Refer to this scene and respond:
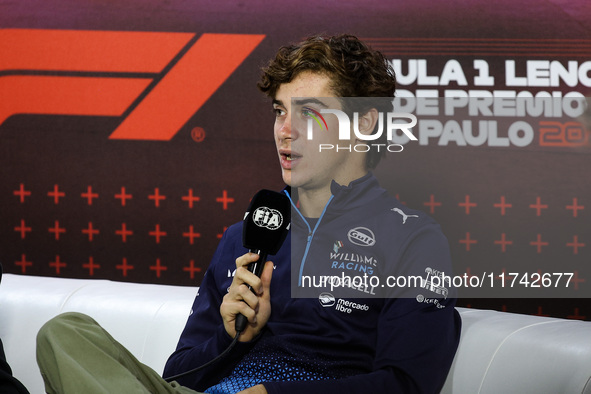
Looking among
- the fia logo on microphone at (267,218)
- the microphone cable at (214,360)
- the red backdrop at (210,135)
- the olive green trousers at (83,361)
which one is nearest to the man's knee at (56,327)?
the olive green trousers at (83,361)

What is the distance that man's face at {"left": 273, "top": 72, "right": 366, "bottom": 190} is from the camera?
175cm

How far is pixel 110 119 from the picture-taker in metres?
2.57

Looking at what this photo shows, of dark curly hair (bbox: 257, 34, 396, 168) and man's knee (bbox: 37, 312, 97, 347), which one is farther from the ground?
dark curly hair (bbox: 257, 34, 396, 168)

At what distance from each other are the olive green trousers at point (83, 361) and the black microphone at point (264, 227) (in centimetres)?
25

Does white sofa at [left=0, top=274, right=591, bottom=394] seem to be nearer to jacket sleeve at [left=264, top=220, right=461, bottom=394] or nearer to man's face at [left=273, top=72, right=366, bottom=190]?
jacket sleeve at [left=264, top=220, right=461, bottom=394]

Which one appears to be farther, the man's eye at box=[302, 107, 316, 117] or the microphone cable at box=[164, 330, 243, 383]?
the man's eye at box=[302, 107, 316, 117]

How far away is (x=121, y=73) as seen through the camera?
256 cm

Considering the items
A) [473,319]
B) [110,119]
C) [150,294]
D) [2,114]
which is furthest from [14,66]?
A: [473,319]

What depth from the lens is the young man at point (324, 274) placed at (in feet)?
4.90

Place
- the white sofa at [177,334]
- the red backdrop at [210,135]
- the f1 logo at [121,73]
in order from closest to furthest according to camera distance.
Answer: the white sofa at [177,334] → the red backdrop at [210,135] → the f1 logo at [121,73]

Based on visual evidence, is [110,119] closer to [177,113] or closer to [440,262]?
[177,113]

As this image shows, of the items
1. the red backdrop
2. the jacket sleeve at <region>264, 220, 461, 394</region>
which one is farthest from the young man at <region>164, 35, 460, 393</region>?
the red backdrop

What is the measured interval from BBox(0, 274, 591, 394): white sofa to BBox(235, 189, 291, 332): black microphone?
0.57m

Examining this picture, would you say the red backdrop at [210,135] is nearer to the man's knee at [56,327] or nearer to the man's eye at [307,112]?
the man's eye at [307,112]
